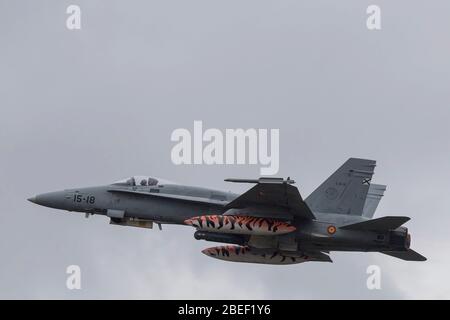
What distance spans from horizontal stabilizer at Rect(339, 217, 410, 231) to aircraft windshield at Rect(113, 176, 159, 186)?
7844 millimetres

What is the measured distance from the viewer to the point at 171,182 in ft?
167

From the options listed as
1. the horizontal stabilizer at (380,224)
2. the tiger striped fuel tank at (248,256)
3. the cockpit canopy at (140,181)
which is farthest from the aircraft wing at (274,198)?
the cockpit canopy at (140,181)

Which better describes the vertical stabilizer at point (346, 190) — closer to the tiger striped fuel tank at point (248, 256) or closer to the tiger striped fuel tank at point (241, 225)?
the tiger striped fuel tank at point (241, 225)

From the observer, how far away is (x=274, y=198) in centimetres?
4809

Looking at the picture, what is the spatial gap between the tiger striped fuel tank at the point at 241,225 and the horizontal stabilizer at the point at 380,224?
93.6 inches

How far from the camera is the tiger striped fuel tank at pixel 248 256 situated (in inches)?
2028

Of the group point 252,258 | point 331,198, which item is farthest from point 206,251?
point 331,198

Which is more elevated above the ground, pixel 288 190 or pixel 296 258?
pixel 288 190

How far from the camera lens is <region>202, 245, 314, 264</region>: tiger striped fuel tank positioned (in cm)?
5150

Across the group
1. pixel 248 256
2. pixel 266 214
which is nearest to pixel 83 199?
pixel 248 256

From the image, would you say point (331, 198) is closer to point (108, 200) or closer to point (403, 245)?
point (403, 245)

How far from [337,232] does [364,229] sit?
3.39ft

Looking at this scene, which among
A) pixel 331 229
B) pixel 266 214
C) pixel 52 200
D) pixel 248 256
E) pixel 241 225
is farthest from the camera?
pixel 248 256

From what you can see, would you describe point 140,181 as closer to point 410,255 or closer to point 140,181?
point 140,181
